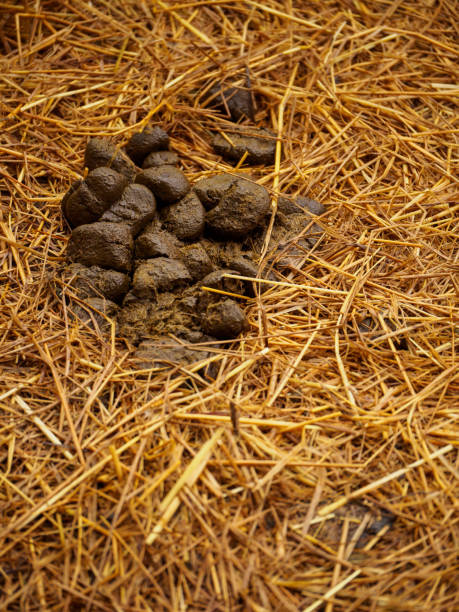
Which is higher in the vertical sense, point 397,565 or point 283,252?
point 283,252

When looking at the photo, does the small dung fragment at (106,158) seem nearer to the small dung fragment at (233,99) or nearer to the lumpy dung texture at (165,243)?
the lumpy dung texture at (165,243)

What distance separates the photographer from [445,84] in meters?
3.04

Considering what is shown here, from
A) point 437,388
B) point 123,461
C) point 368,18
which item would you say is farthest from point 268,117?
point 123,461

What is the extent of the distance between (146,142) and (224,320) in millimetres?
1021

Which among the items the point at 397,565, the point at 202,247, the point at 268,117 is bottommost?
the point at 397,565

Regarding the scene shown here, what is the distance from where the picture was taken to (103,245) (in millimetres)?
2270

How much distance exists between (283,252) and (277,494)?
110 centimetres

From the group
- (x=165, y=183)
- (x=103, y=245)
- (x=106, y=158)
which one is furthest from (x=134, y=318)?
(x=106, y=158)

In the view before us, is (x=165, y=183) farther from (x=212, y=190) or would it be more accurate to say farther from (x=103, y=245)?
(x=103, y=245)

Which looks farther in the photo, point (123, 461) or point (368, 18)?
point (368, 18)

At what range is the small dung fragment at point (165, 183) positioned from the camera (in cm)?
241

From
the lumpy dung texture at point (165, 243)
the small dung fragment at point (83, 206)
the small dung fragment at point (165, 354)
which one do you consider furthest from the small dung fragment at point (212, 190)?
the small dung fragment at point (165, 354)

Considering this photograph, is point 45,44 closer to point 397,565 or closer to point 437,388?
point 437,388

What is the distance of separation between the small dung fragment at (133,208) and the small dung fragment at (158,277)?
0.20 meters
